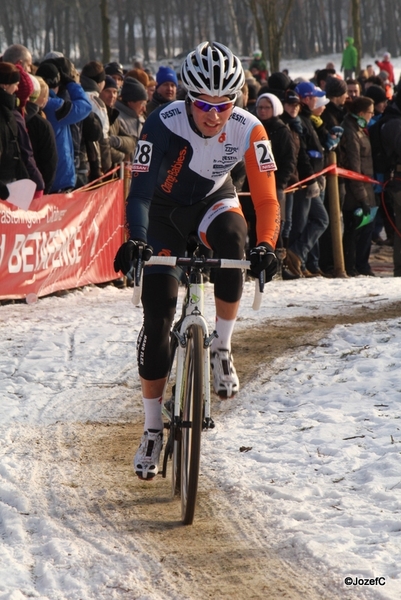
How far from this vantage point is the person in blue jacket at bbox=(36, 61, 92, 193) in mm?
10352

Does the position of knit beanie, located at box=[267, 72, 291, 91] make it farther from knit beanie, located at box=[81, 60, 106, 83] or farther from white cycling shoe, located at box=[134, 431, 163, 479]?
white cycling shoe, located at box=[134, 431, 163, 479]

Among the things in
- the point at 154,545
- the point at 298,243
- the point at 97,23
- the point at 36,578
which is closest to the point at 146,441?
the point at 154,545

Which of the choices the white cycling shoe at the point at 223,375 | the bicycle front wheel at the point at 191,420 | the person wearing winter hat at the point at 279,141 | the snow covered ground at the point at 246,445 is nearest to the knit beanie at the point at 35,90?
the snow covered ground at the point at 246,445

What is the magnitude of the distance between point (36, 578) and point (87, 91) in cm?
853

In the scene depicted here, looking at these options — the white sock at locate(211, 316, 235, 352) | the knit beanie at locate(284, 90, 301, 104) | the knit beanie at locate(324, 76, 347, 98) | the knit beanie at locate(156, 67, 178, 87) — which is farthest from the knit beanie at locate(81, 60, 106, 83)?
the white sock at locate(211, 316, 235, 352)

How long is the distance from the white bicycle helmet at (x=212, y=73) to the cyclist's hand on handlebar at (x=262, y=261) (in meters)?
0.93

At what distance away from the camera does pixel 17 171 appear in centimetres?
959

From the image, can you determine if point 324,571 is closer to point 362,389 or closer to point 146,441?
point 146,441

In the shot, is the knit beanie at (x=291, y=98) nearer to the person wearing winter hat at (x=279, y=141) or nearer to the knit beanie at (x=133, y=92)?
the person wearing winter hat at (x=279, y=141)

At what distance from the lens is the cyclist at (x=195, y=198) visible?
15.8 ft

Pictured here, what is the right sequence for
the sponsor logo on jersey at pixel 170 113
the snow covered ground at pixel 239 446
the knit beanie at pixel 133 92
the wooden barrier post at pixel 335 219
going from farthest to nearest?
the wooden barrier post at pixel 335 219 → the knit beanie at pixel 133 92 → the sponsor logo on jersey at pixel 170 113 → the snow covered ground at pixel 239 446

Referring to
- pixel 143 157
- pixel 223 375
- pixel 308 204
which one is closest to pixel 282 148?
pixel 308 204

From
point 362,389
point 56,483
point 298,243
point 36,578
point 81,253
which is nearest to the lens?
point 36,578

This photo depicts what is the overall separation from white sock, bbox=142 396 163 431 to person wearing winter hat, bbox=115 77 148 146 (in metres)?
7.76
